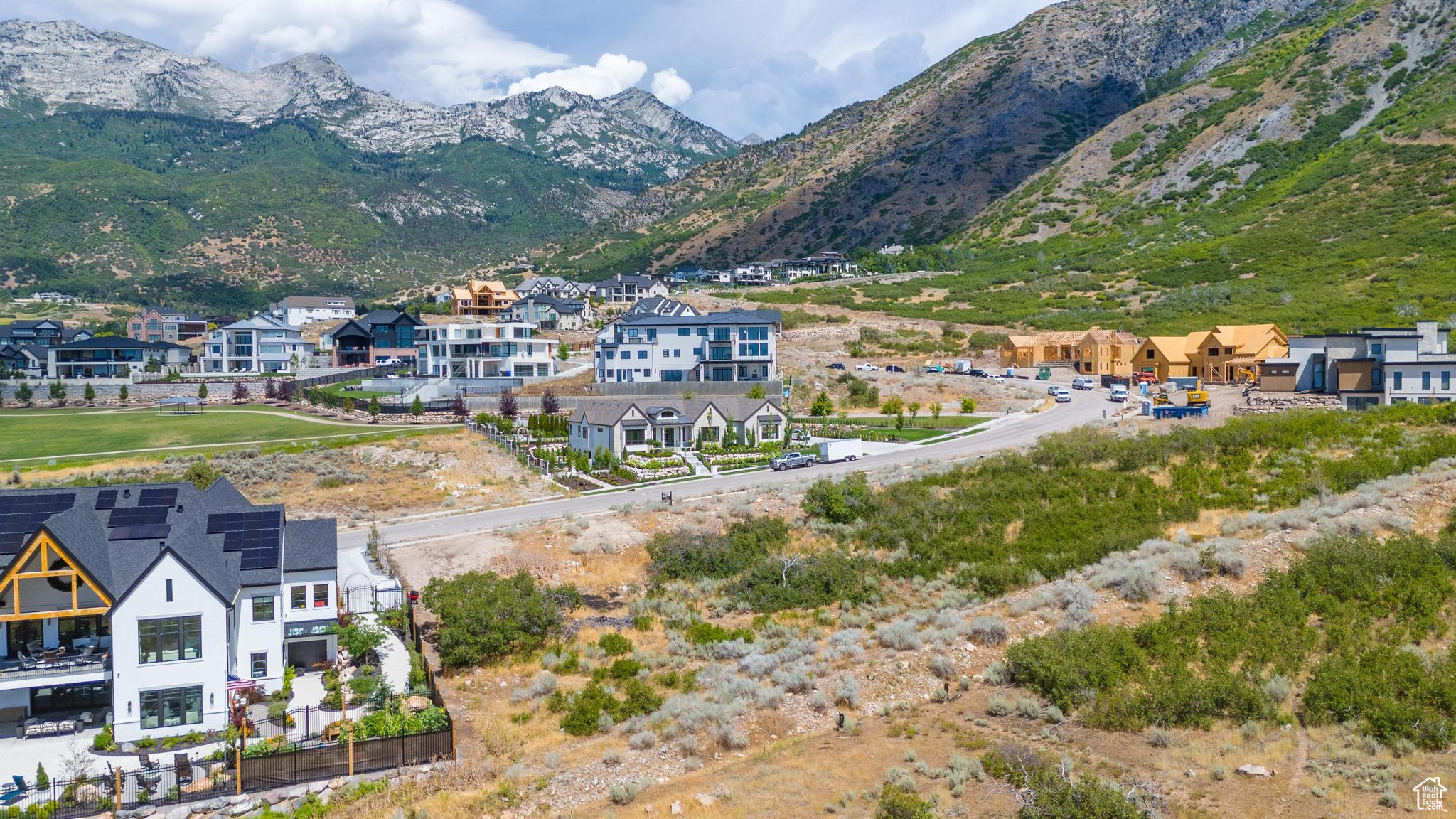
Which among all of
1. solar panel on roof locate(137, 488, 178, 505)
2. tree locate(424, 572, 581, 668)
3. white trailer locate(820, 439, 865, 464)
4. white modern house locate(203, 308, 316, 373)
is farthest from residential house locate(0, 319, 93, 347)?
tree locate(424, 572, 581, 668)

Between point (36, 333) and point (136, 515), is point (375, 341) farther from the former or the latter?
point (136, 515)

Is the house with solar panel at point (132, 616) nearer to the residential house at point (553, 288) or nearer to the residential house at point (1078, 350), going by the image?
the residential house at point (1078, 350)

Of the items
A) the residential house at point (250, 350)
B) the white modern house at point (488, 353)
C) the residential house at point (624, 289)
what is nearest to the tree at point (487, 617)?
the white modern house at point (488, 353)

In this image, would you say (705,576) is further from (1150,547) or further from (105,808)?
(105,808)

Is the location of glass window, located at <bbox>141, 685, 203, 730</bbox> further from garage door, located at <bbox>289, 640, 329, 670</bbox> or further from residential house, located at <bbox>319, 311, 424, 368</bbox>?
residential house, located at <bbox>319, 311, 424, 368</bbox>

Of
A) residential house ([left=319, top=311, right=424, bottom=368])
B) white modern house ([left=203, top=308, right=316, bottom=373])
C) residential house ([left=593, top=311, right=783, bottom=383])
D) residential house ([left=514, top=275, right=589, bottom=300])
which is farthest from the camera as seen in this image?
residential house ([left=514, top=275, right=589, bottom=300])

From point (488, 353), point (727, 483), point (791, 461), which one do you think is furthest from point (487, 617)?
point (488, 353)

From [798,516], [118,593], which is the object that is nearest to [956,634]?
[798,516]
